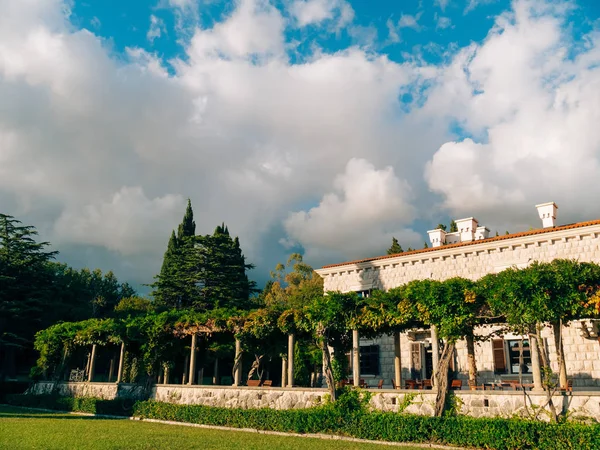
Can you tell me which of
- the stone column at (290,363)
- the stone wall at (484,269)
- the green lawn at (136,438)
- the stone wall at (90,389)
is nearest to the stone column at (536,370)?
the green lawn at (136,438)

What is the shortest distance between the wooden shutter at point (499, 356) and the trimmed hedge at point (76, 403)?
1838cm

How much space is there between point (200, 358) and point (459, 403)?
763 inches

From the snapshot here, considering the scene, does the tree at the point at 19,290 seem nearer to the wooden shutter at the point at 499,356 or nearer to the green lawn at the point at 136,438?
the green lawn at the point at 136,438

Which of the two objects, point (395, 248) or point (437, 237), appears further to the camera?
point (395, 248)

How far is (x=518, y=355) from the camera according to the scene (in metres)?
23.2

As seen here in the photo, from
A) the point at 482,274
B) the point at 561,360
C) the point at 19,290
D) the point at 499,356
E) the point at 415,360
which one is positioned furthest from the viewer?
the point at 19,290

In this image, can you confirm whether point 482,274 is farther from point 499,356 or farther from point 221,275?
point 221,275

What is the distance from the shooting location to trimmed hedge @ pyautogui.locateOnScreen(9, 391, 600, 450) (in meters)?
12.5

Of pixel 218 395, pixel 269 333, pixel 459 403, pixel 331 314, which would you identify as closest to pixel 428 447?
pixel 459 403

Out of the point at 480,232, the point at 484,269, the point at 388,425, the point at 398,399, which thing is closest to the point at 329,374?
the point at 398,399

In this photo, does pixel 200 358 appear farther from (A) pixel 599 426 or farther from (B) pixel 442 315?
(A) pixel 599 426

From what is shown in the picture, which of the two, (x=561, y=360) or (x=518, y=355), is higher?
(x=518, y=355)

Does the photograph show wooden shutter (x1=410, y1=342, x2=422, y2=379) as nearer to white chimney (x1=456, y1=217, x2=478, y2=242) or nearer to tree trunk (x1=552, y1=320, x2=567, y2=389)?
white chimney (x1=456, y1=217, x2=478, y2=242)

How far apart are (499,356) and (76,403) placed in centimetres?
2268
